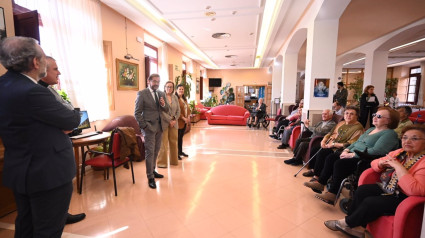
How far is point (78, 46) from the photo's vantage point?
145 inches

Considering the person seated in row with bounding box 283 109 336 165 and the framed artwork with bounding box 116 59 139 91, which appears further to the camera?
the framed artwork with bounding box 116 59 139 91

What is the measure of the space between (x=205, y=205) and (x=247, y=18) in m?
4.60

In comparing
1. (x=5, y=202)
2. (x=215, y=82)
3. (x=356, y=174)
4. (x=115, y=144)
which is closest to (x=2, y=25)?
(x=115, y=144)

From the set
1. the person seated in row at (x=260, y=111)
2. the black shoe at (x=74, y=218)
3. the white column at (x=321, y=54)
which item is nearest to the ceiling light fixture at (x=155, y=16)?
the white column at (x=321, y=54)

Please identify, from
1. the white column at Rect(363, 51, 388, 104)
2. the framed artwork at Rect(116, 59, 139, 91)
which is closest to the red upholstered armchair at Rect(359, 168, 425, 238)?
the framed artwork at Rect(116, 59, 139, 91)

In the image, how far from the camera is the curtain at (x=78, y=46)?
10.6 ft

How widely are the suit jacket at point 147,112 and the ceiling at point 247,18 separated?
239 cm

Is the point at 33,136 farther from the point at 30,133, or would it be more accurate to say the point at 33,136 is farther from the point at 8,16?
the point at 8,16

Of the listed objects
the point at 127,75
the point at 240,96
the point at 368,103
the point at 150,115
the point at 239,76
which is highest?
the point at 239,76

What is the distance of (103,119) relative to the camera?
4340mm

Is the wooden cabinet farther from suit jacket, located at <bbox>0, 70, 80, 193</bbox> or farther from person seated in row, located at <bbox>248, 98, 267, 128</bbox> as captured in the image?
person seated in row, located at <bbox>248, 98, 267, 128</bbox>

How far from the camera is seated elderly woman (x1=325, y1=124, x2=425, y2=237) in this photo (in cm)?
160

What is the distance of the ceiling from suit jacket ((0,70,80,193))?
12.4ft

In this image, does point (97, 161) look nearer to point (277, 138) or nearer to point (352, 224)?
point (352, 224)
